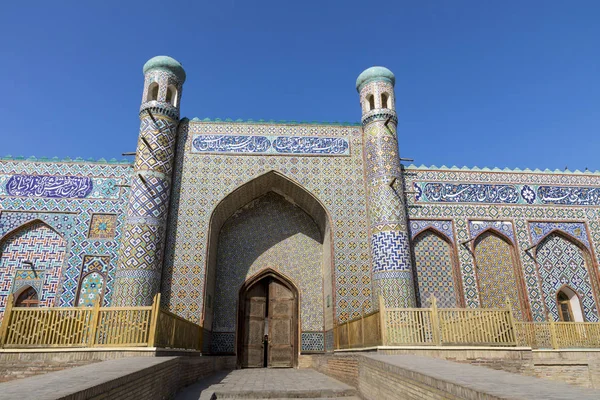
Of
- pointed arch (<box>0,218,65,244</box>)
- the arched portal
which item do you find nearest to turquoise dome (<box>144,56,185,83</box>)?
the arched portal

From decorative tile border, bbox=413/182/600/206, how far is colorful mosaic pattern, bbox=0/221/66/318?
744cm

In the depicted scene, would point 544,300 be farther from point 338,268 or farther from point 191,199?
point 191,199

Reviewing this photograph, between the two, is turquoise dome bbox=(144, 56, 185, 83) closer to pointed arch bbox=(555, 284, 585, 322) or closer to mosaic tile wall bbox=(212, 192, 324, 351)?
mosaic tile wall bbox=(212, 192, 324, 351)

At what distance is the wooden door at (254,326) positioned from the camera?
934cm

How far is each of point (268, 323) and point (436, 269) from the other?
3830 mm

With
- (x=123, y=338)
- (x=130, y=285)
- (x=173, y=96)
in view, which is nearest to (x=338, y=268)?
(x=130, y=285)

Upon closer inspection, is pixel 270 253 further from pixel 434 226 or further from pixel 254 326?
pixel 434 226

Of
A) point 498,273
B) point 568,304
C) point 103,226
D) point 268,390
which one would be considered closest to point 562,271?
point 568,304

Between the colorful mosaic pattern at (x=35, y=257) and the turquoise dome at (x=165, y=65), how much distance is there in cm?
397

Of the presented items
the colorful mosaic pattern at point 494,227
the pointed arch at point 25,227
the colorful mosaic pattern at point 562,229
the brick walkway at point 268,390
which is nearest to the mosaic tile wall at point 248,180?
the pointed arch at point 25,227

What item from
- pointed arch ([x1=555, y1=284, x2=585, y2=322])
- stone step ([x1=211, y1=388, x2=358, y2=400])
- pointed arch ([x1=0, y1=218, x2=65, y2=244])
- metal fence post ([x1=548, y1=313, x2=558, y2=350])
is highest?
pointed arch ([x1=0, y1=218, x2=65, y2=244])

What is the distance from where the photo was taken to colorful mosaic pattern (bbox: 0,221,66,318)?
8.12 metres

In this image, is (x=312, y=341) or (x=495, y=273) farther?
(x=312, y=341)

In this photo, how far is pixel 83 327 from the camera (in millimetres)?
5457
